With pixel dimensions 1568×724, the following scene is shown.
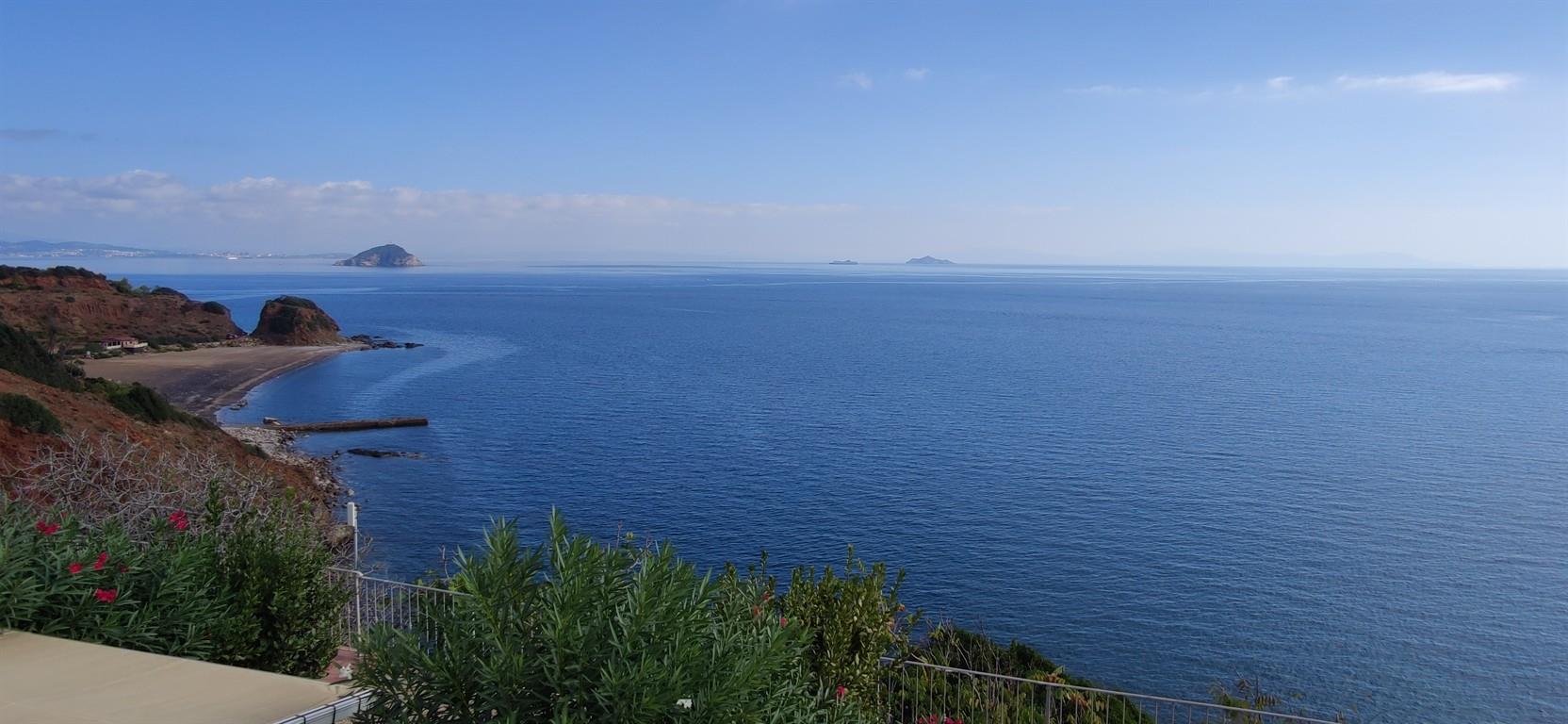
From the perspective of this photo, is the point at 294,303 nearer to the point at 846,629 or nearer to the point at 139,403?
the point at 139,403

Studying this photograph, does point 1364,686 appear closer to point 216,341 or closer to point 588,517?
point 588,517

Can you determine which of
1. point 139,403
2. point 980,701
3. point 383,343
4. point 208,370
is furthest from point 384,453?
point 383,343

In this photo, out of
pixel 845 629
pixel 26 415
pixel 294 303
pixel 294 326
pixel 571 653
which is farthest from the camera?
pixel 294 303

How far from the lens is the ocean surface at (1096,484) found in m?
26.2

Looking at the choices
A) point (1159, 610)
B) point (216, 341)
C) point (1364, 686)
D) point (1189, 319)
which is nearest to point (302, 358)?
point (216, 341)

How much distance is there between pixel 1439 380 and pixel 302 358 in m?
77.0

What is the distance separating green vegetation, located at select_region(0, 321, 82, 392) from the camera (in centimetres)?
3516

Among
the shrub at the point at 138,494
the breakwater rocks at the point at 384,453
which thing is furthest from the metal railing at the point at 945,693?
the breakwater rocks at the point at 384,453

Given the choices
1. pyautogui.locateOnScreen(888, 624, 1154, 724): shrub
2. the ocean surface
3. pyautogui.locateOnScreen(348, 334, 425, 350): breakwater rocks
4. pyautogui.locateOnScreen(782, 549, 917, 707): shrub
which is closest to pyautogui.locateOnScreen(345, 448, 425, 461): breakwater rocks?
the ocean surface

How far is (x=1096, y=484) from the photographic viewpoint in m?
39.5

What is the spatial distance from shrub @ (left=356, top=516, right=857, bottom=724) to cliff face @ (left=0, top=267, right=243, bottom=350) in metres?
77.6

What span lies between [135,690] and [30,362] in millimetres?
37347

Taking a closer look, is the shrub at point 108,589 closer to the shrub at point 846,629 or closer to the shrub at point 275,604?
the shrub at point 275,604

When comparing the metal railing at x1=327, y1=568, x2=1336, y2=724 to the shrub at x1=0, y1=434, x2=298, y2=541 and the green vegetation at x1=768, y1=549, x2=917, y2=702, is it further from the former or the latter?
the shrub at x1=0, y1=434, x2=298, y2=541
